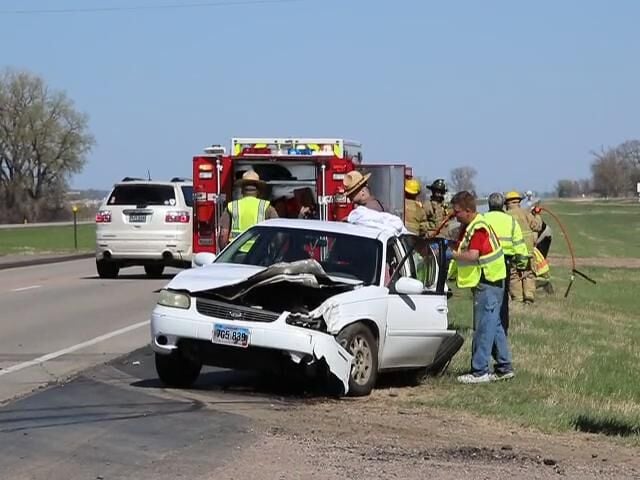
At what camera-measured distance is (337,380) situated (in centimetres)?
966

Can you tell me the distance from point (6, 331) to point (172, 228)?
926 cm

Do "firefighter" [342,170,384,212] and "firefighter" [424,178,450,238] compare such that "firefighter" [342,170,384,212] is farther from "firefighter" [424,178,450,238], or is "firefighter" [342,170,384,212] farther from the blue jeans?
"firefighter" [424,178,450,238]

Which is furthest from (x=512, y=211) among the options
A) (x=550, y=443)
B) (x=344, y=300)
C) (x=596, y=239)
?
(x=596, y=239)

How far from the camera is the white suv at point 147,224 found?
24391 mm

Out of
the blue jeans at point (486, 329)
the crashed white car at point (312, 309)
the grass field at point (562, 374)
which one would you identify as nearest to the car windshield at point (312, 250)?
the crashed white car at point (312, 309)

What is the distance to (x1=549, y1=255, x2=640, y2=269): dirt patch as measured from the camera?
38.2m

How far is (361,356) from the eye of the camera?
9992 mm

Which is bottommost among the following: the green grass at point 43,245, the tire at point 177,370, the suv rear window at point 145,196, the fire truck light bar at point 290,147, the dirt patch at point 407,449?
the green grass at point 43,245

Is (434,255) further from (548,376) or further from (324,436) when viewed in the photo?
(324,436)

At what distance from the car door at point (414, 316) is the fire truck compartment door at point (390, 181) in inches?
381

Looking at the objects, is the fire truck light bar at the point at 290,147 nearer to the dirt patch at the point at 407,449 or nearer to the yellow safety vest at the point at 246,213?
the yellow safety vest at the point at 246,213

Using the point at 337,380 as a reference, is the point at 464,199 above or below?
above

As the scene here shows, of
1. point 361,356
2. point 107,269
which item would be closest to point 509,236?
point 361,356

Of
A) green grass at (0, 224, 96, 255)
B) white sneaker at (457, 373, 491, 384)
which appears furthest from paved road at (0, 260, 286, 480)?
green grass at (0, 224, 96, 255)
